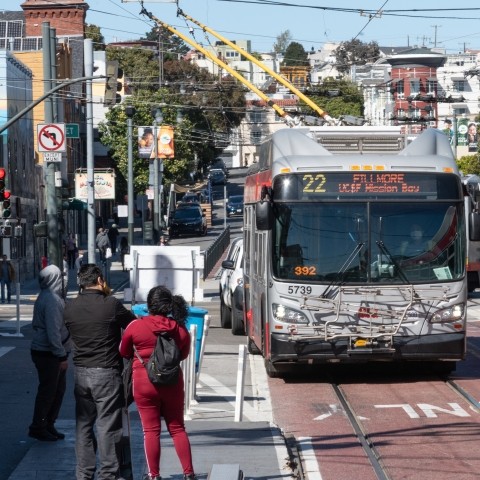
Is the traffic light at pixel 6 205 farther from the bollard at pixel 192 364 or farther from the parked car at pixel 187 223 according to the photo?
the parked car at pixel 187 223

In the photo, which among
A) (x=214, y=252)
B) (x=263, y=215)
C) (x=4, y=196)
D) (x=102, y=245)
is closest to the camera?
(x=263, y=215)

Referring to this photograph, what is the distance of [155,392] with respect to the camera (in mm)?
9391

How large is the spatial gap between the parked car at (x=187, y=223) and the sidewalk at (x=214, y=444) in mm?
54421

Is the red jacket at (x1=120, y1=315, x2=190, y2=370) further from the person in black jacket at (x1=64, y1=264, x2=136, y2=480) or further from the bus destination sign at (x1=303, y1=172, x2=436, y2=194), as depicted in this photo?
the bus destination sign at (x1=303, y1=172, x2=436, y2=194)

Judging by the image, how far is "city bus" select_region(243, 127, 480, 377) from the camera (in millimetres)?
16125

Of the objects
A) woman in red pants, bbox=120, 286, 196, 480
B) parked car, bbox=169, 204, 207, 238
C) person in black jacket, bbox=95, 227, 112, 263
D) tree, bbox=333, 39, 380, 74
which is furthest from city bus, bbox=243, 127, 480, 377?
tree, bbox=333, 39, 380, 74

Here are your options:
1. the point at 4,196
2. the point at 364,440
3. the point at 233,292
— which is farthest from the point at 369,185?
the point at 4,196

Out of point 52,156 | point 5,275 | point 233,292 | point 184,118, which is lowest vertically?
point 5,275

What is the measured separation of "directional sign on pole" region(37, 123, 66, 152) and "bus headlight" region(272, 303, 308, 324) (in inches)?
590

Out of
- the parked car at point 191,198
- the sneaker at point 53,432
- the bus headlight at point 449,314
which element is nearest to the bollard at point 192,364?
the sneaker at point 53,432

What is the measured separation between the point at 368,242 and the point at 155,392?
7.47m

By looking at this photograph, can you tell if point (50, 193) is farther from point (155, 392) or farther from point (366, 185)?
point (155, 392)

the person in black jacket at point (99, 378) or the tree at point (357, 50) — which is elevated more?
the tree at point (357, 50)

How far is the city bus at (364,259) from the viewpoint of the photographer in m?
16.1
